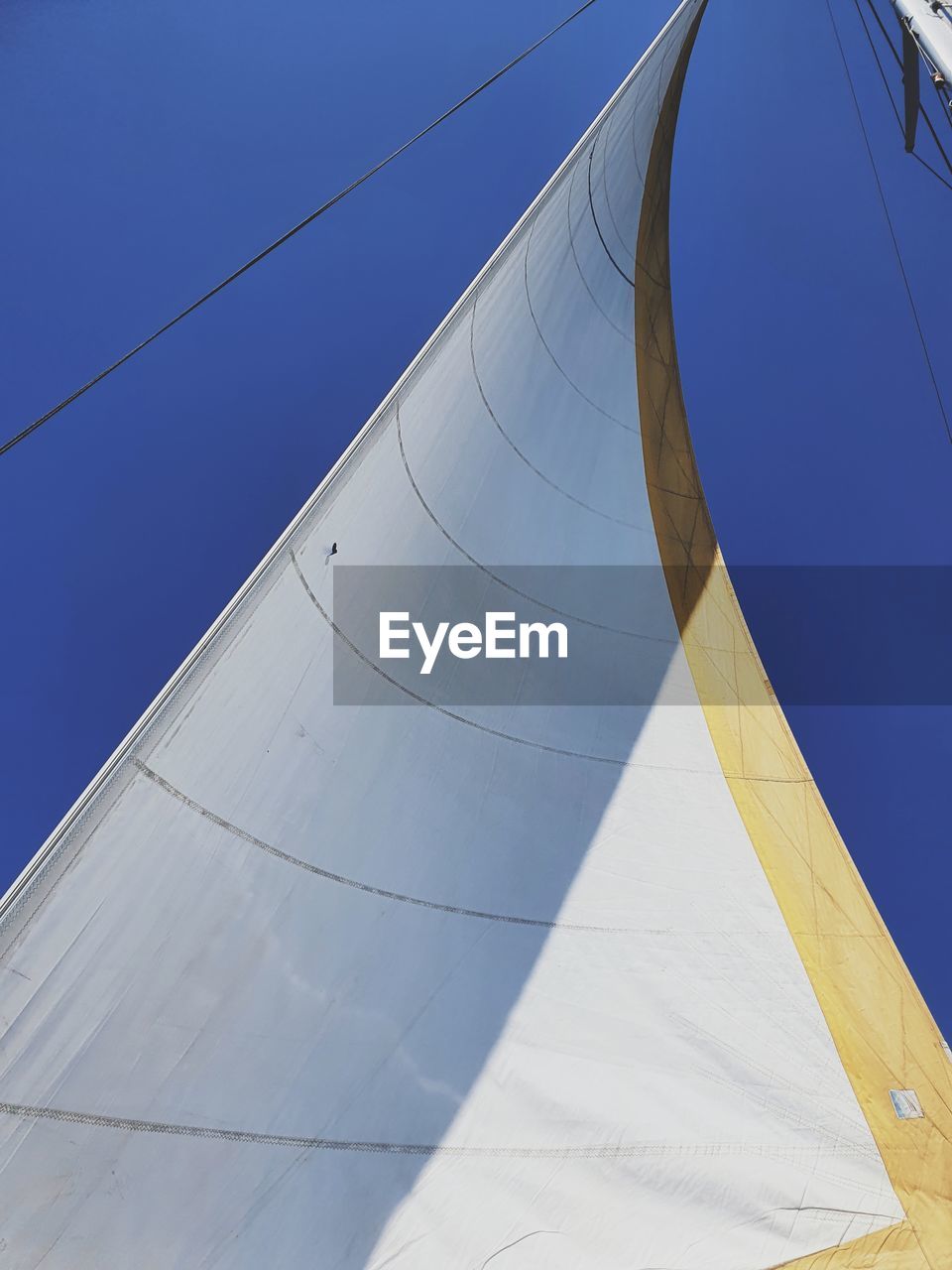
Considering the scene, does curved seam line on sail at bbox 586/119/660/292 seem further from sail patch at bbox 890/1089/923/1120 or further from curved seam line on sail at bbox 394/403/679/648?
sail patch at bbox 890/1089/923/1120

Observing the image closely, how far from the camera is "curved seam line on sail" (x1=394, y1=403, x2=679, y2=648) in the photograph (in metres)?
3.47

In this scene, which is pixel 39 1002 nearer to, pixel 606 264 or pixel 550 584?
pixel 550 584

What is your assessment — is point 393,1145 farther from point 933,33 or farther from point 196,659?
point 933,33

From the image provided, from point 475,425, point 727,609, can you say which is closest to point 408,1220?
point 475,425

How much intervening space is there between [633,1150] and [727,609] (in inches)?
168

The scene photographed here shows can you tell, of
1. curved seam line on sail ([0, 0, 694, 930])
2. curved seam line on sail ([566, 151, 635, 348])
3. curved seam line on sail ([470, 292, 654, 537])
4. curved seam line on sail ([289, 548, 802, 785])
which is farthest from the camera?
curved seam line on sail ([566, 151, 635, 348])

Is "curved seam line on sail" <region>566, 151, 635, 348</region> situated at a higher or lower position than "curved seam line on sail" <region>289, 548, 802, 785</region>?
higher

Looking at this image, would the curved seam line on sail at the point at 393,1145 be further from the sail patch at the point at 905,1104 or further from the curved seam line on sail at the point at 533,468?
the curved seam line on sail at the point at 533,468

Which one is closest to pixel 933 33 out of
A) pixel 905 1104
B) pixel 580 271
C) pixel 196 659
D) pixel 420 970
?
pixel 580 271

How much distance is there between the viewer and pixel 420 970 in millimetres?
2846

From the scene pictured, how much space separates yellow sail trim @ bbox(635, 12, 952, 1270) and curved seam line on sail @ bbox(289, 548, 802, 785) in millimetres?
268

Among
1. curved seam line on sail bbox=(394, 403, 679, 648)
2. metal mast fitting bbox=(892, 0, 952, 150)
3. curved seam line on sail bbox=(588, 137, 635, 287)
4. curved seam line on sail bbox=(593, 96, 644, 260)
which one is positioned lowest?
curved seam line on sail bbox=(394, 403, 679, 648)

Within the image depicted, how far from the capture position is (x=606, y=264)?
19.5 ft

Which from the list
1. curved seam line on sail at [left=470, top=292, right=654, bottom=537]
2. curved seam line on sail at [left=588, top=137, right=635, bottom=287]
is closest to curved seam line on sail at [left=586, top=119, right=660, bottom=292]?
curved seam line on sail at [left=588, top=137, right=635, bottom=287]
